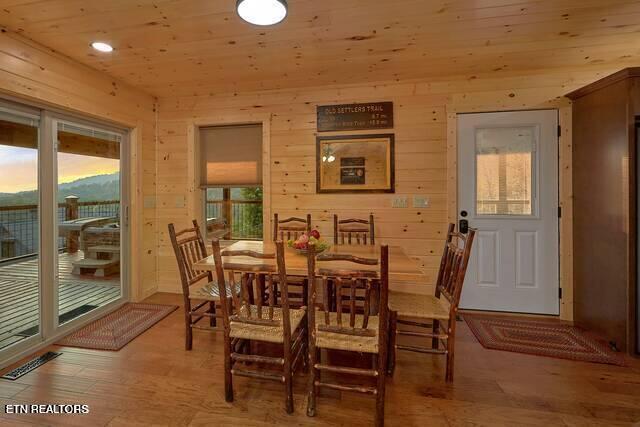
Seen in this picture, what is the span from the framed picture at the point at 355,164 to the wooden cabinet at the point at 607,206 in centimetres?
170

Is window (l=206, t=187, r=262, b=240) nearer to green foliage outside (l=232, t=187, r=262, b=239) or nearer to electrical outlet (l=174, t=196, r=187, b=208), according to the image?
green foliage outside (l=232, t=187, r=262, b=239)

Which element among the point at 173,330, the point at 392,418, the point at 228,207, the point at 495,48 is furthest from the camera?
the point at 228,207

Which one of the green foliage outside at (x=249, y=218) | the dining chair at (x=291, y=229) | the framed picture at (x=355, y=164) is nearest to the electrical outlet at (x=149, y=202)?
the green foliage outside at (x=249, y=218)

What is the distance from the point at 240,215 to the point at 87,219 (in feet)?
5.01

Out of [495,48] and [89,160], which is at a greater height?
[495,48]

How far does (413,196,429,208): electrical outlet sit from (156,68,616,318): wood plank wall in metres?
0.04

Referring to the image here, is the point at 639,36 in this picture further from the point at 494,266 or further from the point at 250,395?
the point at 250,395

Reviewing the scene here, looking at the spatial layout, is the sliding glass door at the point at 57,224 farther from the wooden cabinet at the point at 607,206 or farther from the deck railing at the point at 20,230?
the wooden cabinet at the point at 607,206

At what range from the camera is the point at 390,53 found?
102 inches

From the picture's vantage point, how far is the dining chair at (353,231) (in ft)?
10.3

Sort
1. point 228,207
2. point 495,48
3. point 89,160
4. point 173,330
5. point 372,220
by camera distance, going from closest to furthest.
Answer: point 495,48, point 173,330, point 89,160, point 372,220, point 228,207

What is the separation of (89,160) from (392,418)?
11.2 ft

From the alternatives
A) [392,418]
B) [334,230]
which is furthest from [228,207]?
[392,418]

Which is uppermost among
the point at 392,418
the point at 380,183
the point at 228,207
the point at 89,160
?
the point at 89,160
